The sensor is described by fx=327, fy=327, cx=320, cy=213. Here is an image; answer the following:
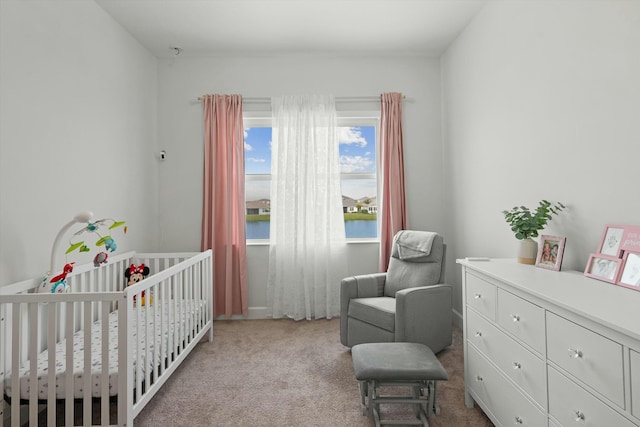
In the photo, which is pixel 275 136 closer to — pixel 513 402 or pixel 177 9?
pixel 177 9

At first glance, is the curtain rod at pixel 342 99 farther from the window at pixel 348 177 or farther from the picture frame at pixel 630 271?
the picture frame at pixel 630 271

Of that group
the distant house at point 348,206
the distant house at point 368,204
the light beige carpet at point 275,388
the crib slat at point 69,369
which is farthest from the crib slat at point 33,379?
the distant house at point 368,204

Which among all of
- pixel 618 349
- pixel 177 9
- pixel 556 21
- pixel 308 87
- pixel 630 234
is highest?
pixel 177 9

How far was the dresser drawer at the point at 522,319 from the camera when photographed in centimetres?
122

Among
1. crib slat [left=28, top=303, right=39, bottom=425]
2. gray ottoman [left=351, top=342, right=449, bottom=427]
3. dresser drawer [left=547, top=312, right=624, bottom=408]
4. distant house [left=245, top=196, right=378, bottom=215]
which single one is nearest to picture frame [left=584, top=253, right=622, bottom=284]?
dresser drawer [left=547, top=312, right=624, bottom=408]

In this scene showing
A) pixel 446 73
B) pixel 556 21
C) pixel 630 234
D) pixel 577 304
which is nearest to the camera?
pixel 577 304

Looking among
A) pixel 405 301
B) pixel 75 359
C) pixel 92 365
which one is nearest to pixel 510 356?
pixel 405 301

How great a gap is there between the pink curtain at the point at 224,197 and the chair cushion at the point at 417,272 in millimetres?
1437

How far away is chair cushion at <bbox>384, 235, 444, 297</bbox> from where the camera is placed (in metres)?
2.53

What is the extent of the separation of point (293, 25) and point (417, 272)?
2.29 metres

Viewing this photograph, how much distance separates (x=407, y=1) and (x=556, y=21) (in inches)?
42.6

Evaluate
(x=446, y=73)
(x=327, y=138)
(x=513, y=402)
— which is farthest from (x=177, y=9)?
(x=513, y=402)

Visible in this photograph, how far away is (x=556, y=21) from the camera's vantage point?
1.77 metres

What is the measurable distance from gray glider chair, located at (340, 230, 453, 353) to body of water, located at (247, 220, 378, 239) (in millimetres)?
645
